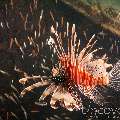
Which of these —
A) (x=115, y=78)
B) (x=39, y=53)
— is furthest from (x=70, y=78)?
(x=39, y=53)

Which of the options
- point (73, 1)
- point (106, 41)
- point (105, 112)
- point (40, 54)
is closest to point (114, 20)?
point (106, 41)

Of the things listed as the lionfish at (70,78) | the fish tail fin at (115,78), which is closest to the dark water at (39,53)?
the fish tail fin at (115,78)

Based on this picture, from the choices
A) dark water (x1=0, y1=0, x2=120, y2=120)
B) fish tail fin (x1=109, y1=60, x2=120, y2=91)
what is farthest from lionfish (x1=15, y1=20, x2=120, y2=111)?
dark water (x1=0, y1=0, x2=120, y2=120)

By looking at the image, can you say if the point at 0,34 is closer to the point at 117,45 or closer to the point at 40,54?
the point at 40,54

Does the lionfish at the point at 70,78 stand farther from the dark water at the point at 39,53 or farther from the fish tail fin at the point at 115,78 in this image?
the dark water at the point at 39,53

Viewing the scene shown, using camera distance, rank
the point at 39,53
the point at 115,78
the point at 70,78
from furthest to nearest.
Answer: the point at 39,53 → the point at 115,78 → the point at 70,78

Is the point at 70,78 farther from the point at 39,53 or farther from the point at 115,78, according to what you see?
the point at 39,53

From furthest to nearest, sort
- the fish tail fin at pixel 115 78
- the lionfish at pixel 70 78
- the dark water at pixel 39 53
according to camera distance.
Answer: the dark water at pixel 39 53, the fish tail fin at pixel 115 78, the lionfish at pixel 70 78

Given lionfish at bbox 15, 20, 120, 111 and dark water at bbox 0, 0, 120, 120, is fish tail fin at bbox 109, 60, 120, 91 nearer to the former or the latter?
lionfish at bbox 15, 20, 120, 111
